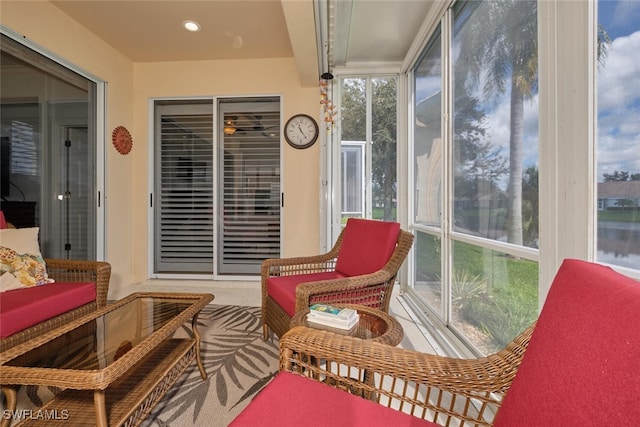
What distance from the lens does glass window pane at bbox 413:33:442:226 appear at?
237 centimetres

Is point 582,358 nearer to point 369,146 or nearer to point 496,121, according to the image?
point 496,121

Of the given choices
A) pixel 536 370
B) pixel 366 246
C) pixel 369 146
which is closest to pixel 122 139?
pixel 369 146

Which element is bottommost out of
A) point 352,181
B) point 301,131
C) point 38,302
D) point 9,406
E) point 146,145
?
point 9,406

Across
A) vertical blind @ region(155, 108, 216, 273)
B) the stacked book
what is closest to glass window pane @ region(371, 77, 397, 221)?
vertical blind @ region(155, 108, 216, 273)

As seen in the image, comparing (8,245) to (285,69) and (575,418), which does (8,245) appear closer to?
(575,418)

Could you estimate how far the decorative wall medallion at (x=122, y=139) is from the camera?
10.7 feet

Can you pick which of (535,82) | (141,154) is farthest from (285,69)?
(535,82)

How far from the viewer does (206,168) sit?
3.66 m

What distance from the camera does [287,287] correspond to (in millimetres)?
1780

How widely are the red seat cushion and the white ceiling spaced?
2412 millimetres

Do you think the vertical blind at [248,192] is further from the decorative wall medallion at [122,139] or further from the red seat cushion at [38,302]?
the red seat cushion at [38,302]

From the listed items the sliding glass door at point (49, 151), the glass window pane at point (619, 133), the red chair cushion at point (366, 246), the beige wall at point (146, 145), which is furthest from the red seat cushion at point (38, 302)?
the glass window pane at point (619, 133)

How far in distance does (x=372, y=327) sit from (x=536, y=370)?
2.43 feet

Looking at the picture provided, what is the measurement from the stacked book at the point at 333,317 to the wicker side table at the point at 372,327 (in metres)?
0.02
